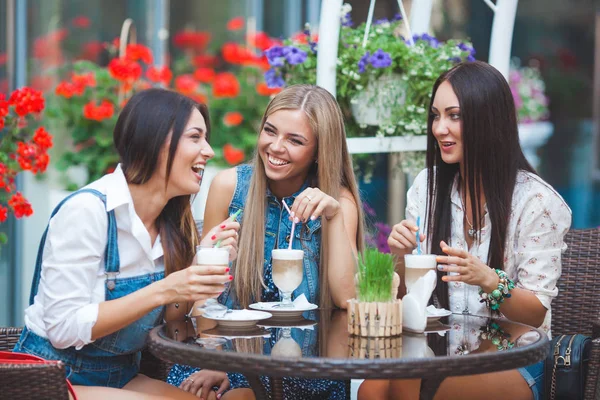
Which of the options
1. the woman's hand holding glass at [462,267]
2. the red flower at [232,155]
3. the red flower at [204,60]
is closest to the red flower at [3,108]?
the woman's hand holding glass at [462,267]

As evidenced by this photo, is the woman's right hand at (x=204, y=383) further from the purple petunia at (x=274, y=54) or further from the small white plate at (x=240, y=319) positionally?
the purple petunia at (x=274, y=54)

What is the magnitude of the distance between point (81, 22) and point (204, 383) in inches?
134

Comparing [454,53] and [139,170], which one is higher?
[454,53]

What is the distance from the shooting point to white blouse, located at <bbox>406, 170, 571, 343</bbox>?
9.11 feet

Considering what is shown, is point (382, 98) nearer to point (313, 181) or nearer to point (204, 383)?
point (313, 181)

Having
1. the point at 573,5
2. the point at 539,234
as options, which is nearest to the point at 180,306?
the point at 539,234

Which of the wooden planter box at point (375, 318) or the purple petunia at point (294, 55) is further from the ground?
the purple petunia at point (294, 55)

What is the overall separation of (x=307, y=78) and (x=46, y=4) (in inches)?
90.6

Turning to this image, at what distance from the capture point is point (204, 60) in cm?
646

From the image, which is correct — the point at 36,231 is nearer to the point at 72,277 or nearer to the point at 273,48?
the point at 273,48

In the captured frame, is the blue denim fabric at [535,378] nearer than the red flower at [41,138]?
Yes

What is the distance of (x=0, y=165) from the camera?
351 cm

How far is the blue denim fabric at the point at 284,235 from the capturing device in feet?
9.68

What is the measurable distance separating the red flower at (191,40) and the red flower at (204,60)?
0.19ft
